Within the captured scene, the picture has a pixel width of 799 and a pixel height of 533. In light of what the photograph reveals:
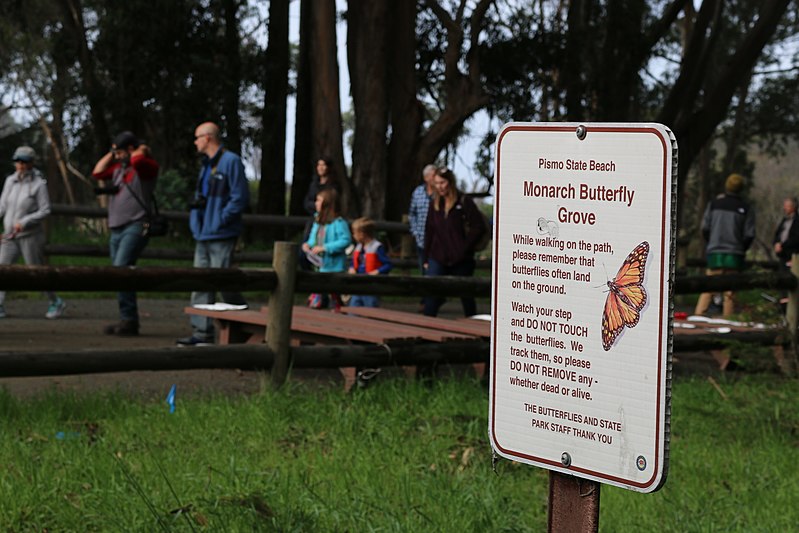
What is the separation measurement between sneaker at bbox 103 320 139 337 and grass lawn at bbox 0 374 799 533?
3.78m

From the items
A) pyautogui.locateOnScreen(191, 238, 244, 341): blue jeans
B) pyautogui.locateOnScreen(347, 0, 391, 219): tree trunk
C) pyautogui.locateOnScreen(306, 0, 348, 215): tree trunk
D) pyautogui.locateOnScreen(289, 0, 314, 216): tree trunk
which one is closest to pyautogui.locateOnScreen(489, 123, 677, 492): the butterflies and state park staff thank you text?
pyautogui.locateOnScreen(191, 238, 244, 341): blue jeans

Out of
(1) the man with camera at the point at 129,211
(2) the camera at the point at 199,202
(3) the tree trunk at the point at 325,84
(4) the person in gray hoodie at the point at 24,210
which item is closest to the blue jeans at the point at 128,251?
(1) the man with camera at the point at 129,211

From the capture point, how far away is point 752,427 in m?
7.20

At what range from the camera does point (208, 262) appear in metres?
10.4

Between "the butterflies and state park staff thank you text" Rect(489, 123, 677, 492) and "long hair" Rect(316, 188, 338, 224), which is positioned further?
"long hair" Rect(316, 188, 338, 224)

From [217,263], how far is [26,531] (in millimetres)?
5881

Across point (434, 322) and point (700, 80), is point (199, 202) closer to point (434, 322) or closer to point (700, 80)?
point (434, 322)

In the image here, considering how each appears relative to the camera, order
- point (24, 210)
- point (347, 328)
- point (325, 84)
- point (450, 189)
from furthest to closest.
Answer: point (325, 84)
point (24, 210)
point (450, 189)
point (347, 328)

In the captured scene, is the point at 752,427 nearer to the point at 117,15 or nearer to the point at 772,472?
the point at 772,472

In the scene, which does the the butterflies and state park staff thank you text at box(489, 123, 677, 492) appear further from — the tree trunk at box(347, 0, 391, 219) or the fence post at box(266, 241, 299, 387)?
the tree trunk at box(347, 0, 391, 219)

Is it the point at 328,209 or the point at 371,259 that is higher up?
the point at 328,209

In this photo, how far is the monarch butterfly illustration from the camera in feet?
8.02

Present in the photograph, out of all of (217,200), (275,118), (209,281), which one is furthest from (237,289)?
(275,118)

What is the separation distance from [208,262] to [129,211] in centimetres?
117
